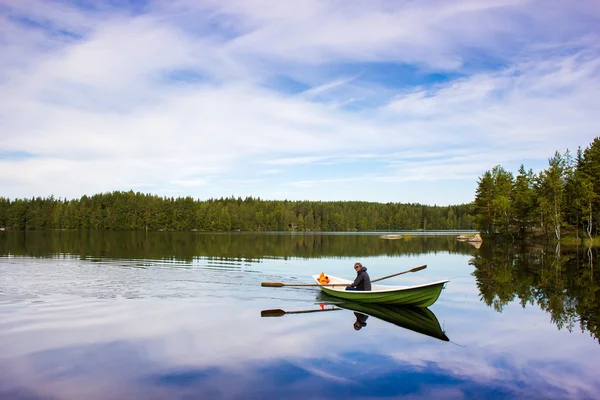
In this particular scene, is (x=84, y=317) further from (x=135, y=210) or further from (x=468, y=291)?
(x=135, y=210)

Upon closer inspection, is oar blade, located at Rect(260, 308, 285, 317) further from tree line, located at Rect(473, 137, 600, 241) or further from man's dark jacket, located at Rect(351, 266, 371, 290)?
tree line, located at Rect(473, 137, 600, 241)

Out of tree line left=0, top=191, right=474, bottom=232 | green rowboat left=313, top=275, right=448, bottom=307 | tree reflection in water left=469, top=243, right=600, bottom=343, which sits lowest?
tree reflection in water left=469, top=243, right=600, bottom=343

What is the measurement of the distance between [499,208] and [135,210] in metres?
130

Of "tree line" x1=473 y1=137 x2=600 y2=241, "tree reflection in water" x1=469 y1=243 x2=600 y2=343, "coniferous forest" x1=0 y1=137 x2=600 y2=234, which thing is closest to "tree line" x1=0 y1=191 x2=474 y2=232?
"coniferous forest" x1=0 y1=137 x2=600 y2=234

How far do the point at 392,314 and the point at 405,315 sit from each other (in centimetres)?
52

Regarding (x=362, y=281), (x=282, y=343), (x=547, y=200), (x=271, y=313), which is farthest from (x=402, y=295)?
(x=547, y=200)

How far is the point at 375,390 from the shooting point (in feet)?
32.9

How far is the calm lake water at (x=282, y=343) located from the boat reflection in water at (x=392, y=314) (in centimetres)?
11

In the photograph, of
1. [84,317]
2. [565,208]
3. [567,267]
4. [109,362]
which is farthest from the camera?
[565,208]

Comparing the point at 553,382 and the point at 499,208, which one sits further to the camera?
the point at 499,208

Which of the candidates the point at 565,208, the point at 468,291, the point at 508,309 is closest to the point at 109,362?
the point at 508,309

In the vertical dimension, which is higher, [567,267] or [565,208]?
[565,208]

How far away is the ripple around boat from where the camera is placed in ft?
51.5

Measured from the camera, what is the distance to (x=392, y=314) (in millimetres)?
18062
